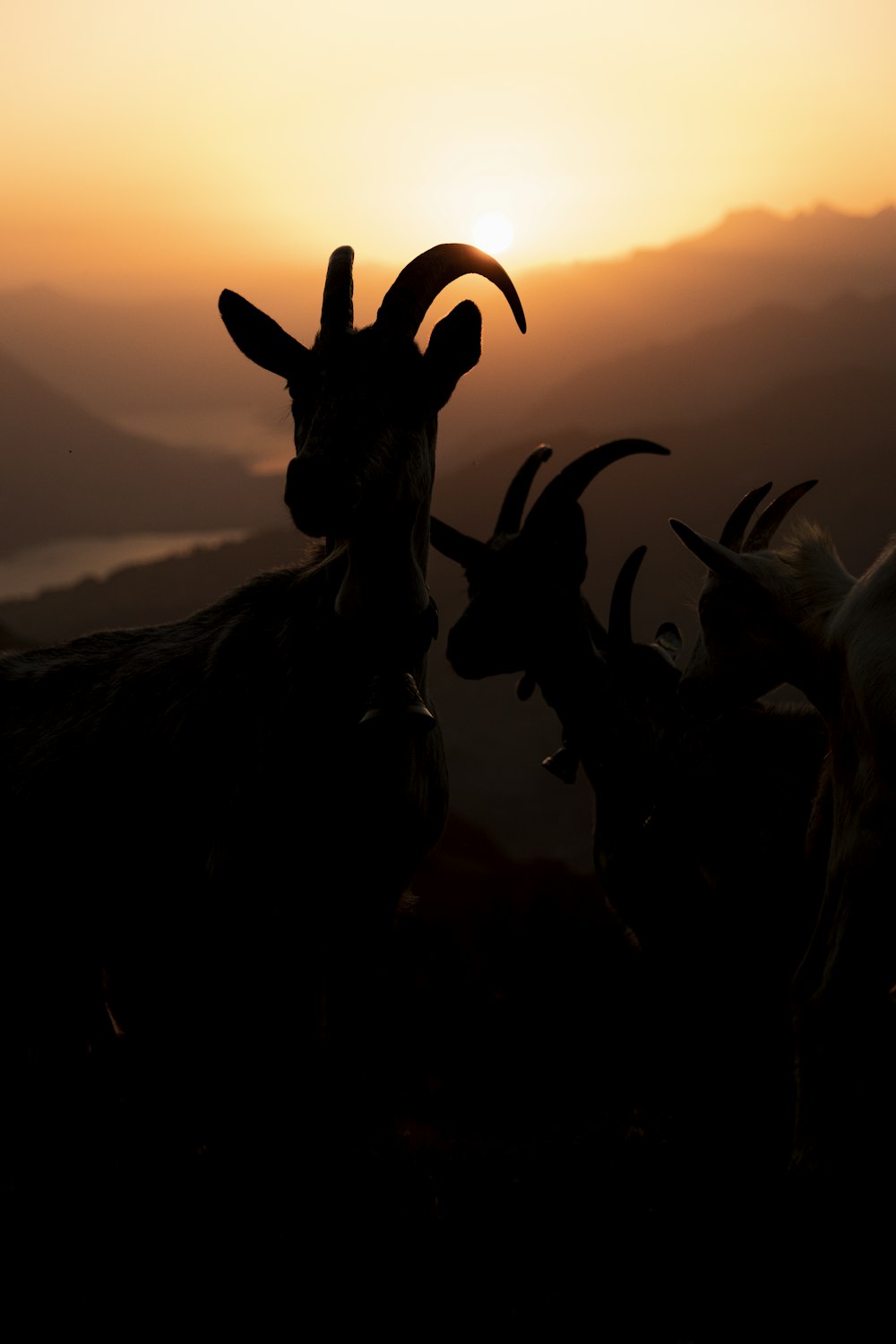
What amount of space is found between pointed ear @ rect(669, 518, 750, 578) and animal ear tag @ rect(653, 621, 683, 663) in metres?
2.47

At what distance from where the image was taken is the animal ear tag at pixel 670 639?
28.9ft

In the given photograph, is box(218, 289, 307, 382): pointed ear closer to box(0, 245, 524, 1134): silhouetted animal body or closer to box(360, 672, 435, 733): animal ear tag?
box(0, 245, 524, 1134): silhouetted animal body

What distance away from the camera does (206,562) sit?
70062 millimetres

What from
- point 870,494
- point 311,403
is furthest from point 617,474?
point 311,403

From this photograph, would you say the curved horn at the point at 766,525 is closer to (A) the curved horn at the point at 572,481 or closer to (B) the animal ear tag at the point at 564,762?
(A) the curved horn at the point at 572,481

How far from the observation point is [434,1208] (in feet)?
18.3

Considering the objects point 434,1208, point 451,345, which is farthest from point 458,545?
point 434,1208

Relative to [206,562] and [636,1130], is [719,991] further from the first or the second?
[206,562]

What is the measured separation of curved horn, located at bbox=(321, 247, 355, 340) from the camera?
5531 millimetres

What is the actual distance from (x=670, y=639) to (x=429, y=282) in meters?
4.05

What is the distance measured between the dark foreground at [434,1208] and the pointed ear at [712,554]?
289cm

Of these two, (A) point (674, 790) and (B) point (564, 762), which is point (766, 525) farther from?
(B) point (564, 762)

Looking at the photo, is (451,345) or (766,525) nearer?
(451,345)

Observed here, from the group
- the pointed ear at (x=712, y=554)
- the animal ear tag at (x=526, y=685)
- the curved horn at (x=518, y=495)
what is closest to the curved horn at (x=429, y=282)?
the pointed ear at (x=712, y=554)
